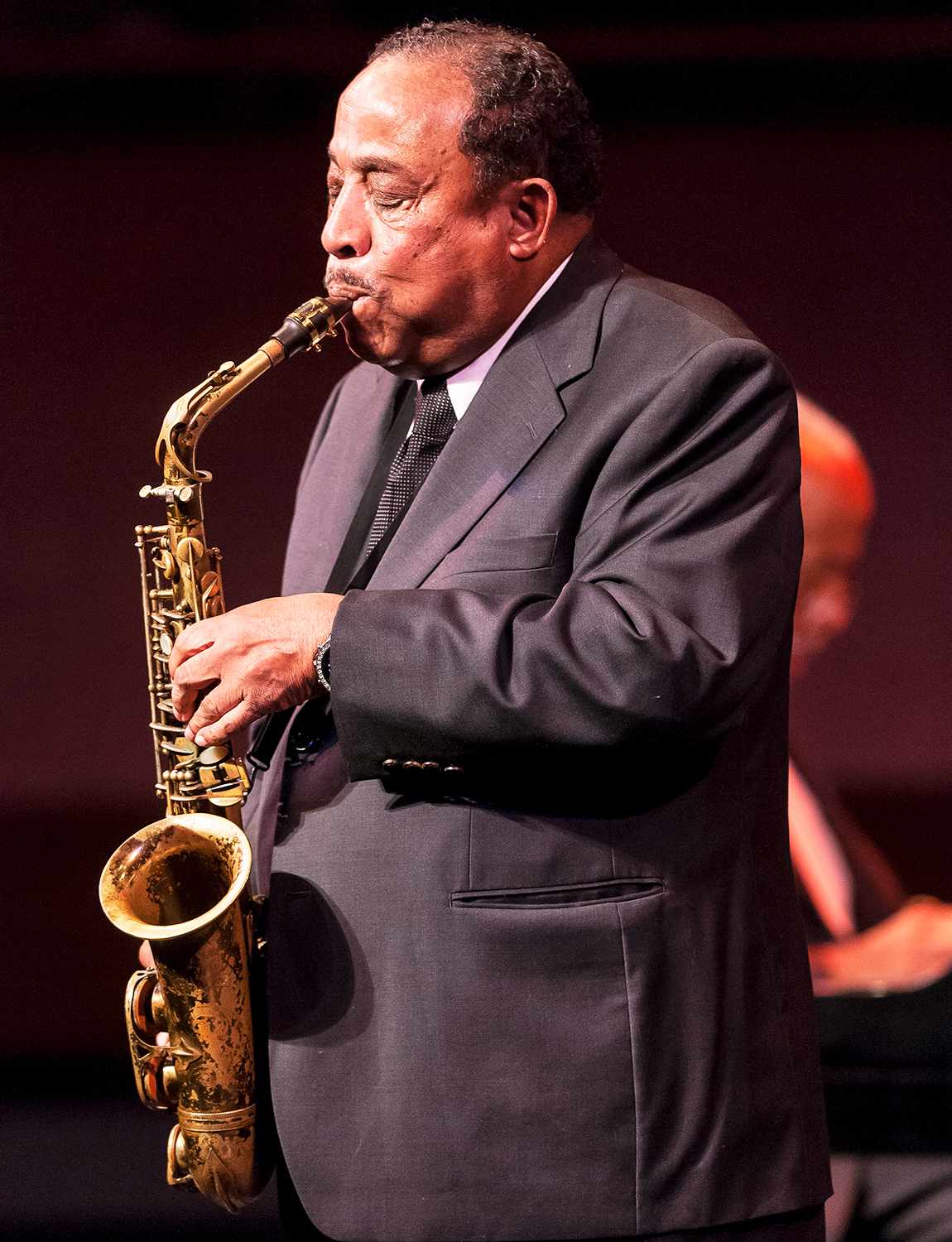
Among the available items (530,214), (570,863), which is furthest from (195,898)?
(530,214)

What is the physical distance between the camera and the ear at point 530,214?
74.5 inches

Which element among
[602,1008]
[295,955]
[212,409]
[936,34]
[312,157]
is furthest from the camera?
[312,157]

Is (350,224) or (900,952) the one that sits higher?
(350,224)

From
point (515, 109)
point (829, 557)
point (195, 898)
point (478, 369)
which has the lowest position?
point (829, 557)

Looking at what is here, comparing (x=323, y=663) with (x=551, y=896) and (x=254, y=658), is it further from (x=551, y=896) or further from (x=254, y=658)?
(x=551, y=896)

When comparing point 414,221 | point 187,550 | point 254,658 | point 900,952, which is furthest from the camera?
point 900,952

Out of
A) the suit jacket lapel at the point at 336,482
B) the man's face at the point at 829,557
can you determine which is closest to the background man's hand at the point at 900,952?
the man's face at the point at 829,557

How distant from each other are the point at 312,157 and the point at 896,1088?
2.53 meters

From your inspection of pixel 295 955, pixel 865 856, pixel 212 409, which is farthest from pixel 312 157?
pixel 295 955

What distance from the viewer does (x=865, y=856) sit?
3475mm

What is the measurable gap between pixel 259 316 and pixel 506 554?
82.3 inches

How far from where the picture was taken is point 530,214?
191 centimetres

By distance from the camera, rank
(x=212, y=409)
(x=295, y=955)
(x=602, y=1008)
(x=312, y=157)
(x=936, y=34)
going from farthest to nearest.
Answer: (x=312, y=157) < (x=936, y=34) < (x=212, y=409) < (x=295, y=955) < (x=602, y=1008)

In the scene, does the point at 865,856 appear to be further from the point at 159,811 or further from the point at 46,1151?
the point at 46,1151
